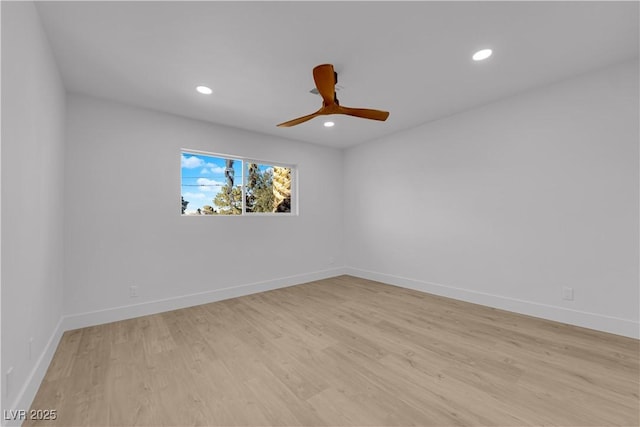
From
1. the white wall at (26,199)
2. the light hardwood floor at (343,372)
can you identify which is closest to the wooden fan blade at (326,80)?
the white wall at (26,199)

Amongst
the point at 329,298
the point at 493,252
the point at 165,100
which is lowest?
the point at 329,298

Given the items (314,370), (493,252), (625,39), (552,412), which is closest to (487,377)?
(552,412)

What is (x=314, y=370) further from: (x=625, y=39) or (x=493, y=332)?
(x=625, y=39)

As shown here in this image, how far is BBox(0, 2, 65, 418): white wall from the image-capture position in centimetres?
134

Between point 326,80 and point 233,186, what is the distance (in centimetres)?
251

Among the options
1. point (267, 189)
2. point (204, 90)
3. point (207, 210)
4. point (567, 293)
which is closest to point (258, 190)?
point (267, 189)

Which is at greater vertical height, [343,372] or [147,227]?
[147,227]

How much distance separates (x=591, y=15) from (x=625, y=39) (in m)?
0.61

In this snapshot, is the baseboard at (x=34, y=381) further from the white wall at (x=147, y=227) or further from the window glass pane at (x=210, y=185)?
the window glass pane at (x=210, y=185)

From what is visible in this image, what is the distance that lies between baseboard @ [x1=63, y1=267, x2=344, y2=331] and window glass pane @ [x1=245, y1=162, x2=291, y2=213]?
1.18 meters

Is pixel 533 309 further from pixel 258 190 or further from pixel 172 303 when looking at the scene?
pixel 172 303

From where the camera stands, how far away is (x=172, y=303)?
3.31 m

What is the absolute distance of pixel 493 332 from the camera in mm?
2574

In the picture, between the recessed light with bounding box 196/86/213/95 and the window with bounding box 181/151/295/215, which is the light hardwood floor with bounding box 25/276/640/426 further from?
the recessed light with bounding box 196/86/213/95
